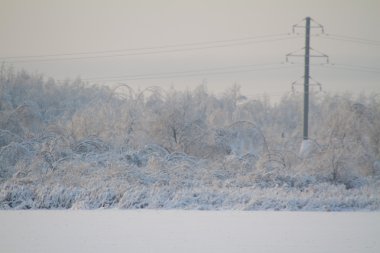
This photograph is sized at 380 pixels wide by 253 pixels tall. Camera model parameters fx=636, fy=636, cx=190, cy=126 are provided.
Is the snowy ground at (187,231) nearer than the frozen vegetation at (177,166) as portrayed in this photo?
Yes

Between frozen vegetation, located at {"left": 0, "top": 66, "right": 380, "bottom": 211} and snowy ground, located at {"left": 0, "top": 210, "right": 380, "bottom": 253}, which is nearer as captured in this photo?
snowy ground, located at {"left": 0, "top": 210, "right": 380, "bottom": 253}

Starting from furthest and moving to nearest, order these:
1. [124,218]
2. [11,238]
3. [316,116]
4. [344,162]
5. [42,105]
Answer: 1. [316,116]
2. [42,105]
3. [344,162]
4. [124,218]
5. [11,238]

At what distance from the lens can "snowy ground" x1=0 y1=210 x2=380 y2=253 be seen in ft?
42.5

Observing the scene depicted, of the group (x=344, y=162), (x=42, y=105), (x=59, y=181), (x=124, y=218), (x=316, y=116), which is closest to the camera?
(x=124, y=218)

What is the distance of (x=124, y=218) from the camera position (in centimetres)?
1680

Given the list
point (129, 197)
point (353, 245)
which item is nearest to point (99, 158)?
point (129, 197)

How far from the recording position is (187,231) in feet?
49.0

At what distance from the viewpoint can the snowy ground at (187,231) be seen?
13.0 m

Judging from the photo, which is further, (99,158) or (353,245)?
(99,158)

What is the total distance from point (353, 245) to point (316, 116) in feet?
179

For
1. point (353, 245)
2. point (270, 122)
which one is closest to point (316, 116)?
point (270, 122)

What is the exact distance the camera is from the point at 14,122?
1578 inches

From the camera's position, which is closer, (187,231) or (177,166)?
(187,231)

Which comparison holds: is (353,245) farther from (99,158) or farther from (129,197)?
(99,158)
